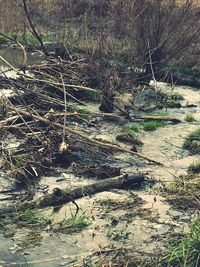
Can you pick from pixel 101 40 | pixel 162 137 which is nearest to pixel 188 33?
pixel 101 40

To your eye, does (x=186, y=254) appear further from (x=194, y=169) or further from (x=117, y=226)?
(x=194, y=169)

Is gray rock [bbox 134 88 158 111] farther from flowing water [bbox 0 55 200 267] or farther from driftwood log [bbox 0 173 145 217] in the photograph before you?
driftwood log [bbox 0 173 145 217]

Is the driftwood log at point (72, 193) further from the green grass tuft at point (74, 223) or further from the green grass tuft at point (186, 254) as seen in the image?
the green grass tuft at point (186, 254)

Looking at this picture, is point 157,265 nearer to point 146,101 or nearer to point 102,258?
point 102,258

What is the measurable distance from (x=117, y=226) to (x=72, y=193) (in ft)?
2.67

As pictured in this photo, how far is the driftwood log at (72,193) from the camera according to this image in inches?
218

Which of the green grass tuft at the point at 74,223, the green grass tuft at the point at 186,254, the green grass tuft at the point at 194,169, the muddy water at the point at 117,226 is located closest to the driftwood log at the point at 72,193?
the muddy water at the point at 117,226

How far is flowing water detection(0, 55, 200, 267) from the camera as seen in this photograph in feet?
15.8

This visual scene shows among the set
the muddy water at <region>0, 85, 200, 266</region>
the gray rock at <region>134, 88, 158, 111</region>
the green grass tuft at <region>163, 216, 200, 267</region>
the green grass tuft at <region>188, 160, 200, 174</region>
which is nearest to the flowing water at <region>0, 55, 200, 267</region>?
the muddy water at <region>0, 85, 200, 266</region>

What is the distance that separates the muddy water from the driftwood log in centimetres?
9

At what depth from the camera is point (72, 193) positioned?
5.97m

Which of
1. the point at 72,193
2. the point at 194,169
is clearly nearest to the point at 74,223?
the point at 72,193

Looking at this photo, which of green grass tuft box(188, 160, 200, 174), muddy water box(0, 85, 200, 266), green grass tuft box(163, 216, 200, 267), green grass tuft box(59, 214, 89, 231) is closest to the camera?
green grass tuft box(163, 216, 200, 267)

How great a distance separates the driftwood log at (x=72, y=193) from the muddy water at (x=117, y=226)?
9 centimetres
